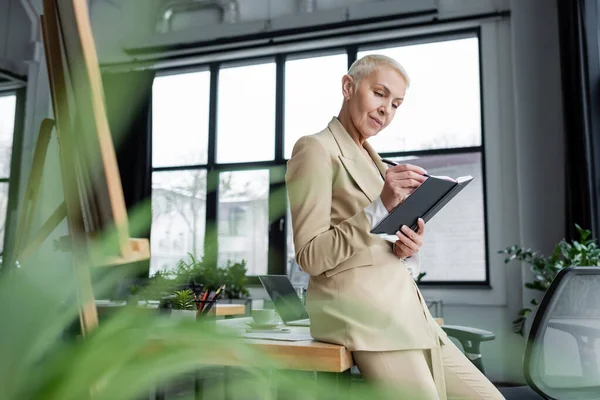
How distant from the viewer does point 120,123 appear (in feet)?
1.57

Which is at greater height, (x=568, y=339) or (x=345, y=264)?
(x=345, y=264)

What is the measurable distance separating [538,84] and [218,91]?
339cm

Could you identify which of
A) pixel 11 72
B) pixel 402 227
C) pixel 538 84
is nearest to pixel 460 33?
pixel 538 84

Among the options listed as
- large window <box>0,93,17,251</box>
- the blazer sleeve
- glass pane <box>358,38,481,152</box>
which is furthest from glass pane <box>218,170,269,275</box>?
the blazer sleeve

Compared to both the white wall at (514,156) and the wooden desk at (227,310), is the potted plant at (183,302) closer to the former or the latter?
the wooden desk at (227,310)

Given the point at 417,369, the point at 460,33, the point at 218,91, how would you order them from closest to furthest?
the point at 417,369 → the point at 460,33 → the point at 218,91

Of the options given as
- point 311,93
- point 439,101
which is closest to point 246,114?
point 311,93

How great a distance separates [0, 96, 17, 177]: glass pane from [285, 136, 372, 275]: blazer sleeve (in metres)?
6.61

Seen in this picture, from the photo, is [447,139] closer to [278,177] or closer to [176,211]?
[278,177]

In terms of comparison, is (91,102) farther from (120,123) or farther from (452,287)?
(452,287)

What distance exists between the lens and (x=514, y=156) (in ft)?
16.6

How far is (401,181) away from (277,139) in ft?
16.0

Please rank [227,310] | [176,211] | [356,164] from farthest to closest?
[176,211] < [227,310] < [356,164]

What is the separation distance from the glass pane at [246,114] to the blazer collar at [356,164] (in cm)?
467
